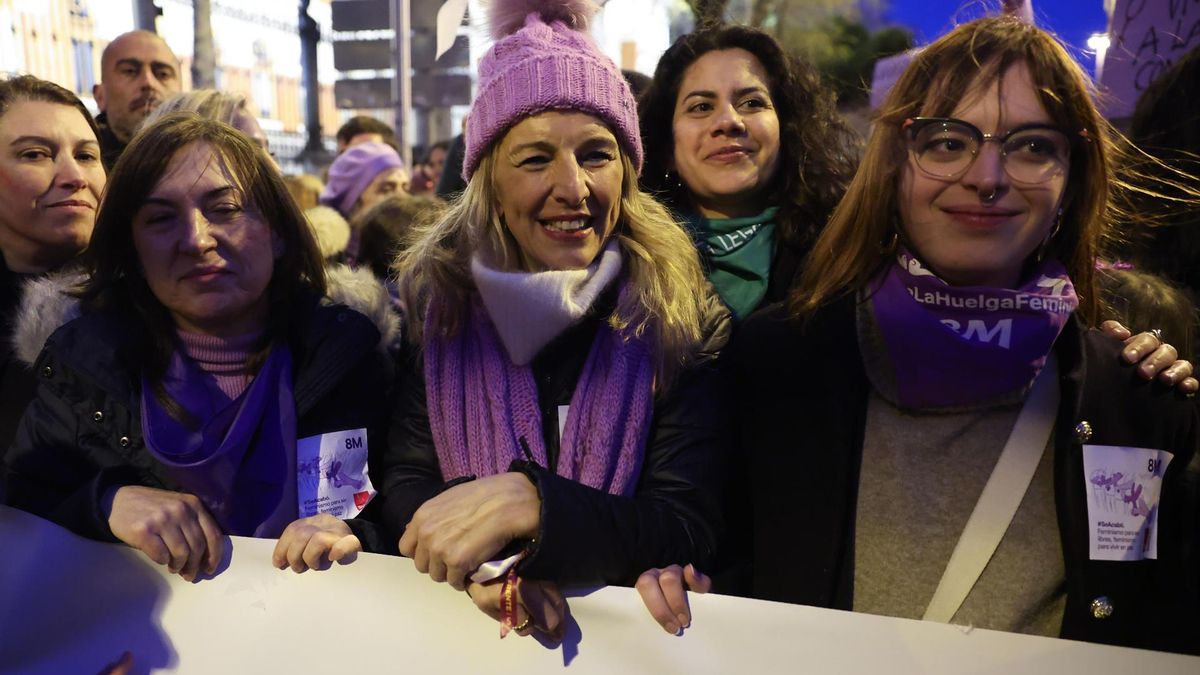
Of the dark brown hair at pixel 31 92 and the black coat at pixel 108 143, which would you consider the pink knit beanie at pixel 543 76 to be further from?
the black coat at pixel 108 143

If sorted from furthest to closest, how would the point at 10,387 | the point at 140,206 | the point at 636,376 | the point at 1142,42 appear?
the point at 1142,42 < the point at 10,387 < the point at 140,206 < the point at 636,376

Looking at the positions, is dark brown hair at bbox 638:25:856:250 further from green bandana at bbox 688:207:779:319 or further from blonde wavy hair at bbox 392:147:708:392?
blonde wavy hair at bbox 392:147:708:392

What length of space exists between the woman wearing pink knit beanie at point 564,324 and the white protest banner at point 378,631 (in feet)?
0.40

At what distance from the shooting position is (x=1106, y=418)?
1.80 meters

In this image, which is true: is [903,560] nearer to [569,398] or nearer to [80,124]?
[569,398]

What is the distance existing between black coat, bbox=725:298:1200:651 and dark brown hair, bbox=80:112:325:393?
43.4 inches

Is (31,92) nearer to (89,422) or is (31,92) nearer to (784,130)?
(89,422)

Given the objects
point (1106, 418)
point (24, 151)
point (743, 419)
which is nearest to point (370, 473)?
point (743, 419)

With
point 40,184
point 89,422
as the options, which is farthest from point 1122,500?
point 40,184

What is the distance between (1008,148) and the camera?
1845mm

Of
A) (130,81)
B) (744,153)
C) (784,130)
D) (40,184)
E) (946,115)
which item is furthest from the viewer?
(130,81)

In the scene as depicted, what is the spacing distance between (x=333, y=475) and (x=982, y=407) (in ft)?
4.49

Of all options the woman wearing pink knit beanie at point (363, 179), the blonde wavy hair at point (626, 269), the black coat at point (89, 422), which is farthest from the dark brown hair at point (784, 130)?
the woman wearing pink knit beanie at point (363, 179)

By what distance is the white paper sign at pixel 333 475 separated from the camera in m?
2.09
